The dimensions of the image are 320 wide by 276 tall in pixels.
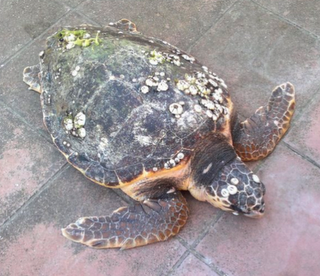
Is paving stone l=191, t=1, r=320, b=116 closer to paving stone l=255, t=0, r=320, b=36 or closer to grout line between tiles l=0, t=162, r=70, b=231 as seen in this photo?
paving stone l=255, t=0, r=320, b=36

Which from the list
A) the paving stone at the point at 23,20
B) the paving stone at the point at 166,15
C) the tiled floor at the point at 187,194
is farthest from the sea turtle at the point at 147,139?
the paving stone at the point at 23,20

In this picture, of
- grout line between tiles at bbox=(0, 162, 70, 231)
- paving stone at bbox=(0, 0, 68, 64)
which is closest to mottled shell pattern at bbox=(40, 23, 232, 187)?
grout line between tiles at bbox=(0, 162, 70, 231)

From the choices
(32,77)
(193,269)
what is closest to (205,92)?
(193,269)

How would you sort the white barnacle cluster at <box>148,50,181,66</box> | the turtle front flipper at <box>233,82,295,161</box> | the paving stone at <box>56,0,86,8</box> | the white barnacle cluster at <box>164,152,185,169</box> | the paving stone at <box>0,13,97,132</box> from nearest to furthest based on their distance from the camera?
1. the white barnacle cluster at <box>164,152,185,169</box>
2. the white barnacle cluster at <box>148,50,181,66</box>
3. the turtle front flipper at <box>233,82,295,161</box>
4. the paving stone at <box>0,13,97,132</box>
5. the paving stone at <box>56,0,86,8</box>

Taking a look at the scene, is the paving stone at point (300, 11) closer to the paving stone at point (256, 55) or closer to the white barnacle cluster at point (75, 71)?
the paving stone at point (256, 55)

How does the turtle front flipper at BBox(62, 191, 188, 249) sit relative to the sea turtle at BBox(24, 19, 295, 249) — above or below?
below

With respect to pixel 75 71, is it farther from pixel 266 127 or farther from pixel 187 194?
pixel 266 127

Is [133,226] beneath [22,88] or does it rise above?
beneath

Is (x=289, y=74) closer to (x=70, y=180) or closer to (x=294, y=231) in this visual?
(x=294, y=231)
